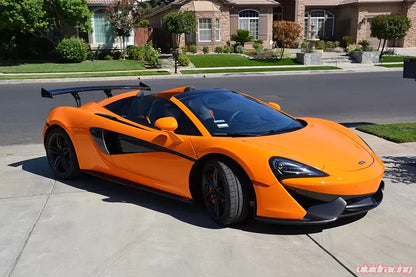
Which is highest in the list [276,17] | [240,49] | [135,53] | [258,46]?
[276,17]

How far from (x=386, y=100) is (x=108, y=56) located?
64.3 ft

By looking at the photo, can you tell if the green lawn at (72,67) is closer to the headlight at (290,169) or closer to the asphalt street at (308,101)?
the asphalt street at (308,101)

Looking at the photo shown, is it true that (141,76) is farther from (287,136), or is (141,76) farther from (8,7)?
(287,136)

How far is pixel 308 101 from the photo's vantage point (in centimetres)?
1263

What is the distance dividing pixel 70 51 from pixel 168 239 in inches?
948

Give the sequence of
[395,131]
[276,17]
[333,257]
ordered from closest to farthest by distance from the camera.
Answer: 1. [333,257]
2. [395,131]
3. [276,17]

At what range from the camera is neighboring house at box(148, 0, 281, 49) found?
3251 centimetres

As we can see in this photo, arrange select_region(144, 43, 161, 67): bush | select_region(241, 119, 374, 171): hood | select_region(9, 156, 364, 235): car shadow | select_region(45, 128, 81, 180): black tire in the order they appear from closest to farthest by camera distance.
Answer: select_region(241, 119, 374, 171): hood
select_region(9, 156, 364, 235): car shadow
select_region(45, 128, 81, 180): black tire
select_region(144, 43, 161, 67): bush

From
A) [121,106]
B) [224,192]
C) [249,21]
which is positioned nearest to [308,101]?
[121,106]

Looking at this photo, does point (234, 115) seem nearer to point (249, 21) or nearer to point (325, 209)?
point (325, 209)

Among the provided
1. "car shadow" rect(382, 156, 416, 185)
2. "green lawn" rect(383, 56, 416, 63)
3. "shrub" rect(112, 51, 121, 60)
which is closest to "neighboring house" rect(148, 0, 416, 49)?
"shrub" rect(112, 51, 121, 60)

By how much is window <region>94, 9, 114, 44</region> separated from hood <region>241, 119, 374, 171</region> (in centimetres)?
2656

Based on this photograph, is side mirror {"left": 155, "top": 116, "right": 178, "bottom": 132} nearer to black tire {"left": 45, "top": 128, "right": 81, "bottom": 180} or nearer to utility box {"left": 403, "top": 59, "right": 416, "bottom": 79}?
black tire {"left": 45, "top": 128, "right": 81, "bottom": 180}

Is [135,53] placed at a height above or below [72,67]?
above
